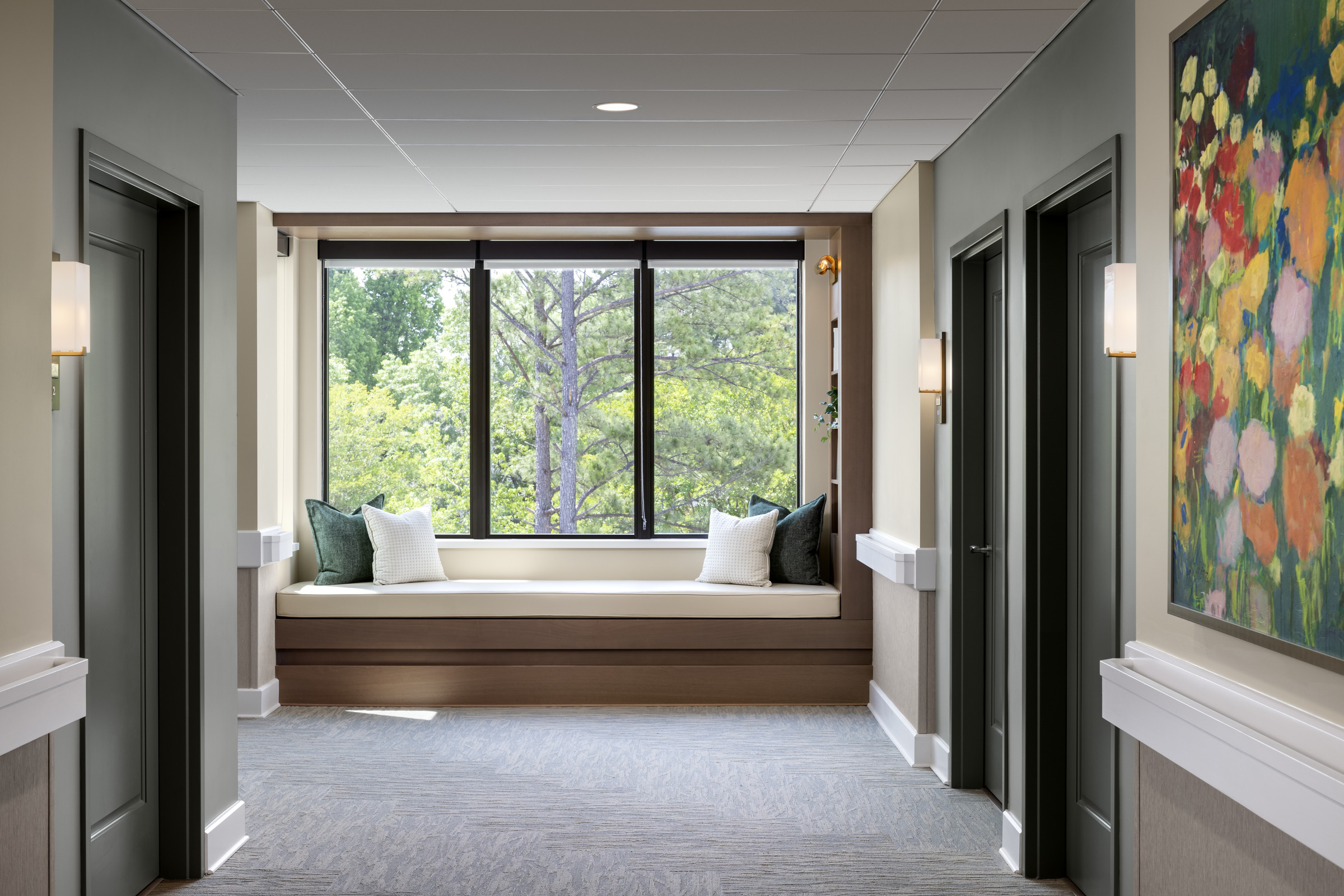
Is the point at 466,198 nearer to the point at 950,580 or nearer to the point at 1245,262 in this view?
the point at 950,580

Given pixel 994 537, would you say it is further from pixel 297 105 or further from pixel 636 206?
pixel 297 105

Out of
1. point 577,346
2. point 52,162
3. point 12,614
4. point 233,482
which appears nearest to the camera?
point 12,614

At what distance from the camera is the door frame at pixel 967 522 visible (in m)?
4.02

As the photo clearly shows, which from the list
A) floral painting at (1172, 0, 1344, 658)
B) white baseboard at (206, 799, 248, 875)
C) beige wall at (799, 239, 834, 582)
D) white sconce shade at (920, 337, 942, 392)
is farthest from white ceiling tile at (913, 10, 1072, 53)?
white baseboard at (206, 799, 248, 875)

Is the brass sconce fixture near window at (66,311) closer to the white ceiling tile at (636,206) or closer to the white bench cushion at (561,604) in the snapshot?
the white ceiling tile at (636,206)

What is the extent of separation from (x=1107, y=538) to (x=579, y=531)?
383 cm

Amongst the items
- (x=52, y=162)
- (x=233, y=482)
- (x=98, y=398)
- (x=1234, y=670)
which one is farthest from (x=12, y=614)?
(x=1234, y=670)

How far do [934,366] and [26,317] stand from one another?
123 inches

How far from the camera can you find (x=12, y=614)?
2.18 metres

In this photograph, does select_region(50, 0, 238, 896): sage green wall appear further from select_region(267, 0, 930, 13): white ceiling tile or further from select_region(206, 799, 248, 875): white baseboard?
select_region(267, 0, 930, 13): white ceiling tile

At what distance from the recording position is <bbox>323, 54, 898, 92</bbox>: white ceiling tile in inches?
123

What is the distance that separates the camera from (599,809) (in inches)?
152

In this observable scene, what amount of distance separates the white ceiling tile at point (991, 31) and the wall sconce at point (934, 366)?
4.41ft

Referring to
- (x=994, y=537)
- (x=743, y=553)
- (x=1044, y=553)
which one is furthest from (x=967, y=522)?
(x=743, y=553)
